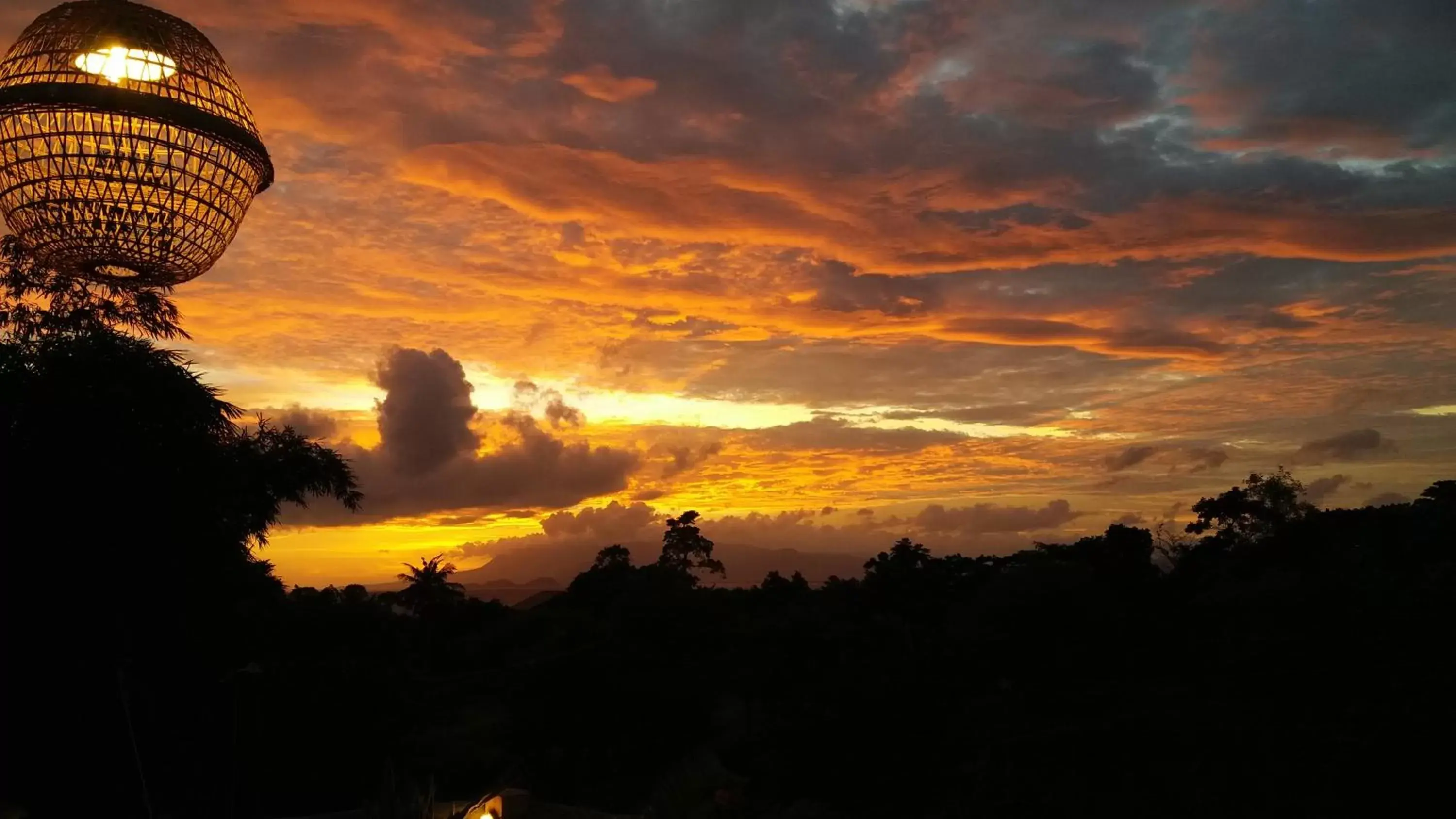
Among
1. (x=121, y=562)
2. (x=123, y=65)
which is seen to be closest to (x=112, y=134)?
(x=123, y=65)

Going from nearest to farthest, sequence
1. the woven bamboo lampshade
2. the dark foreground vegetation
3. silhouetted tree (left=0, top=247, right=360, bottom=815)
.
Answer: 1. the woven bamboo lampshade
2. the dark foreground vegetation
3. silhouetted tree (left=0, top=247, right=360, bottom=815)

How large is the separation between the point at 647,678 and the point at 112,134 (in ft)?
49.1

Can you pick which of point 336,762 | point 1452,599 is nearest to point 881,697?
point 1452,599

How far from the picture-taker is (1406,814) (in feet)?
30.1

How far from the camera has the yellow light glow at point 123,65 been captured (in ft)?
17.4

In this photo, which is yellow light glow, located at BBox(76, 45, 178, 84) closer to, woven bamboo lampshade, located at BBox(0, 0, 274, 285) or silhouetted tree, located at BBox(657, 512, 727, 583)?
woven bamboo lampshade, located at BBox(0, 0, 274, 285)

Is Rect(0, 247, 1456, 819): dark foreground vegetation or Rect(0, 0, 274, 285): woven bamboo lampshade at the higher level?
Rect(0, 0, 274, 285): woven bamboo lampshade

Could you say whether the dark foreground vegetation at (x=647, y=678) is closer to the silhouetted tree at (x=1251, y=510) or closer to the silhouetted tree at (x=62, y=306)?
the silhouetted tree at (x=62, y=306)

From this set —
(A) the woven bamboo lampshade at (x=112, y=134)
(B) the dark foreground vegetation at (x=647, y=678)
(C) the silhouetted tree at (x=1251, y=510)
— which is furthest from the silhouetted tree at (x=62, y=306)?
(C) the silhouetted tree at (x=1251, y=510)

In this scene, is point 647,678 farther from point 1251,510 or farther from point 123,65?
point 1251,510

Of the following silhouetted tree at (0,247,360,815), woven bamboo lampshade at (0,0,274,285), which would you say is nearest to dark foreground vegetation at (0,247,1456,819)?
silhouetted tree at (0,247,360,815)

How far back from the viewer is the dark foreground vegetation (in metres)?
10.7

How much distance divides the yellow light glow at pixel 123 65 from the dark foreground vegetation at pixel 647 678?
6.42 m

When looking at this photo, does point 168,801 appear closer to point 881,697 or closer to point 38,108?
point 881,697
